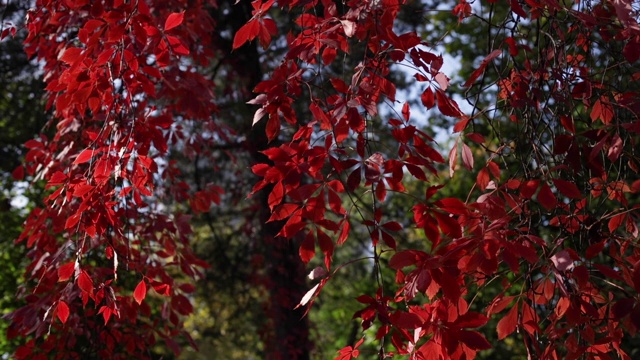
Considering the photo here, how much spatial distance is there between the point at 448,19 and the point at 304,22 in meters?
6.24

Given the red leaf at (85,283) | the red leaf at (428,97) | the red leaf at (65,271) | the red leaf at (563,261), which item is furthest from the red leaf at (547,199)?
the red leaf at (65,271)

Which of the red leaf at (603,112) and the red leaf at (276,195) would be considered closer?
the red leaf at (276,195)

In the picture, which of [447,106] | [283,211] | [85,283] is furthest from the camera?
[85,283]

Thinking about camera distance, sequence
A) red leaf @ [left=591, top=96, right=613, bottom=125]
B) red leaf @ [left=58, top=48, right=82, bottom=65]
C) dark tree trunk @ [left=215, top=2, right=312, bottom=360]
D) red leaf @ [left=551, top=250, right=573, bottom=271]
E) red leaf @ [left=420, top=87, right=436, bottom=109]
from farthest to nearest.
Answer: dark tree trunk @ [left=215, top=2, right=312, bottom=360], red leaf @ [left=58, top=48, right=82, bottom=65], red leaf @ [left=591, top=96, right=613, bottom=125], red leaf @ [left=420, top=87, right=436, bottom=109], red leaf @ [left=551, top=250, right=573, bottom=271]

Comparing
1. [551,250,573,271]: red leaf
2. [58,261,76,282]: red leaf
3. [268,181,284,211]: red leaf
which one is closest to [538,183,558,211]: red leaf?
[551,250,573,271]: red leaf

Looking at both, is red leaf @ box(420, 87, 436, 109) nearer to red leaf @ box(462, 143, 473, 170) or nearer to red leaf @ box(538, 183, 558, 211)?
red leaf @ box(462, 143, 473, 170)

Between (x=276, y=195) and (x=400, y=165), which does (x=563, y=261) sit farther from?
(x=276, y=195)

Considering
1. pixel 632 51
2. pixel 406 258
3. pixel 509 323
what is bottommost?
pixel 509 323

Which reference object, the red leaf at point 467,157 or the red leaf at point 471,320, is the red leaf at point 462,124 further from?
the red leaf at point 471,320

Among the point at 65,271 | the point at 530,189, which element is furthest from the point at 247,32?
the point at 65,271

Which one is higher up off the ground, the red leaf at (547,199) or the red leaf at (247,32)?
the red leaf at (247,32)

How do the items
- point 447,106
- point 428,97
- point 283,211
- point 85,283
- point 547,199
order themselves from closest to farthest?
1. point 547,199
2. point 283,211
3. point 447,106
4. point 428,97
5. point 85,283

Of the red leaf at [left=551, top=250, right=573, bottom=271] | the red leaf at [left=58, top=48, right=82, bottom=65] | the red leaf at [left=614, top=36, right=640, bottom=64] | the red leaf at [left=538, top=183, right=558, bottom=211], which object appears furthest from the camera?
the red leaf at [left=58, top=48, right=82, bottom=65]

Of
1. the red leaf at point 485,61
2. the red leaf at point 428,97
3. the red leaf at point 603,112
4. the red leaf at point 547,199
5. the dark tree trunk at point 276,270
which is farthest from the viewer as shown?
the dark tree trunk at point 276,270
